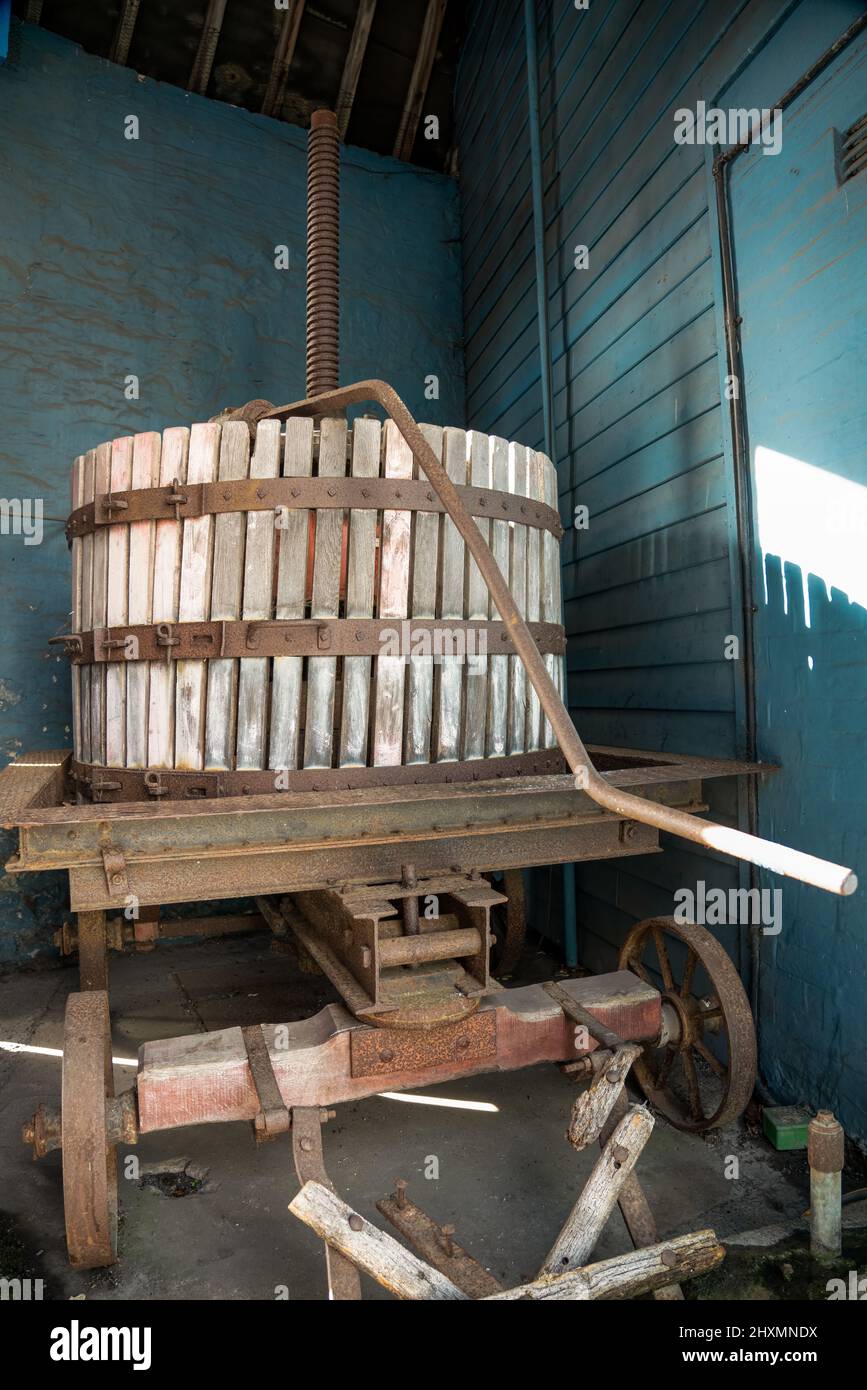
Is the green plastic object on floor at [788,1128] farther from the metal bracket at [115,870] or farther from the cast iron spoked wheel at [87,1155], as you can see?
the metal bracket at [115,870]

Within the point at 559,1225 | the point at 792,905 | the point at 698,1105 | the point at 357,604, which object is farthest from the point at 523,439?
the point at 559,1225

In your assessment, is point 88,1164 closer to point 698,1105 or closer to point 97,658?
point 97,658

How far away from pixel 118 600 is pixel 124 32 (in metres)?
5.31

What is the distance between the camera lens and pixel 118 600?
10.9 feet

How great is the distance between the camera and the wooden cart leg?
10.8 ft

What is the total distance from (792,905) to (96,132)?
22.4ft

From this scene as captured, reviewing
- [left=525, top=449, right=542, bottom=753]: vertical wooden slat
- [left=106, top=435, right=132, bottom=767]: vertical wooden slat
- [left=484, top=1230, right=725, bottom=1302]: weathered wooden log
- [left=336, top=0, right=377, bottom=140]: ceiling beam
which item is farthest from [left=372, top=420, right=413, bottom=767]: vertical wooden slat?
[left=336, top=0, right=377, bottom=140]: ceiling beam

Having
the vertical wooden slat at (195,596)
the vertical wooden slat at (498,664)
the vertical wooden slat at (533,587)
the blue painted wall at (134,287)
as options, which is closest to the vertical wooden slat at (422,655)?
the vertical wooden slat at (498,664)

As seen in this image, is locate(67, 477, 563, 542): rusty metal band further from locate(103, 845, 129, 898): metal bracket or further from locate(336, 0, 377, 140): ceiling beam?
locate(336, 0, 377, 140): ceiling beam

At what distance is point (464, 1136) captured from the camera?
11.0 ft

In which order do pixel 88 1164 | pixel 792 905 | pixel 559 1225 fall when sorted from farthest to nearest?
pixel 792 905, pixel 559 1225, pixel 88 1164

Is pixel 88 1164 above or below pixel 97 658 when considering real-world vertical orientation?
below

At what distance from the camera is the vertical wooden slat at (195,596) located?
3.11 metres

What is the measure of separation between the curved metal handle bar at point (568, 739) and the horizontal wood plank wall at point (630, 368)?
1573 mm
